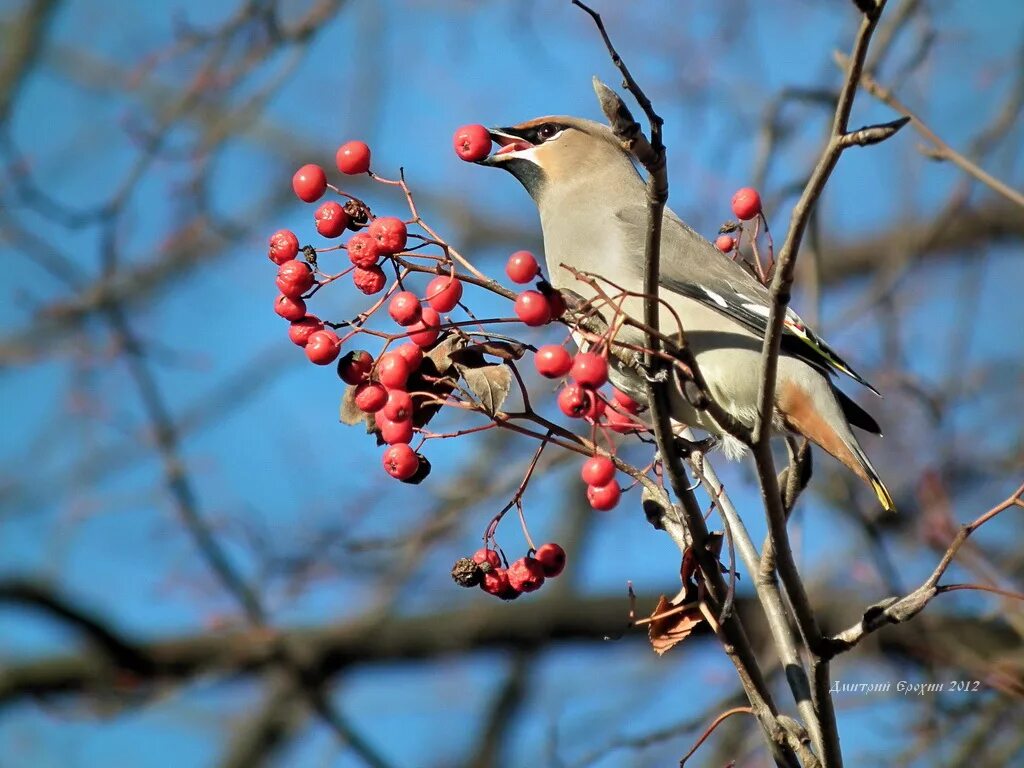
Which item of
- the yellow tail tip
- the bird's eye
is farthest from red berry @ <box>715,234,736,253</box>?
the bird's eye

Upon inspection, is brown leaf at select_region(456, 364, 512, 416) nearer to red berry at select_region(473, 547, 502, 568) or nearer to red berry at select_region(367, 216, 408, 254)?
red berry at select_region(367, 216, 408, 254)

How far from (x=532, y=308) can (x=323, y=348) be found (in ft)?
1.48

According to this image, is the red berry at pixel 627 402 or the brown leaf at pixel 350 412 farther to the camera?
the red berry at pixel 627 402

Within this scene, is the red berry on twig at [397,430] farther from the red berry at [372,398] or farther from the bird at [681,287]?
the bird at [681,287]

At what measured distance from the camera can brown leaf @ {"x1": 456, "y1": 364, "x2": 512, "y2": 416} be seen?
2.14 meters

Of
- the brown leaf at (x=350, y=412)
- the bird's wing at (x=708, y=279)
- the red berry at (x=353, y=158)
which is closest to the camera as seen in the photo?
the brown leaf at (x=350, y=412)

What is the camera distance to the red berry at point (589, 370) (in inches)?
80.0

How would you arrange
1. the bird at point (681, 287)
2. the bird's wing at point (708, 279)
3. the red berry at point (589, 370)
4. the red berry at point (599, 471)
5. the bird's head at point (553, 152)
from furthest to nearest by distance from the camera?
1. the bird's head at point (553, 152)
2. the bird's wing at point (708, 279)
3. the bird at point (681, 287)
4. the red berry at point (599, 471)
5. the red berry at point (589, 370)

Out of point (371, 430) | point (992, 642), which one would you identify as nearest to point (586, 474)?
point (371, 430)

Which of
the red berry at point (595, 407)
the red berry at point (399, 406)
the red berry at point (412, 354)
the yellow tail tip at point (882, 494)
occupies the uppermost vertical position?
the red berry at point (412, 354)

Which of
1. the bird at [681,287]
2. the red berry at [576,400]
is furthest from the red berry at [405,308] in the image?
the bird at [681,287]

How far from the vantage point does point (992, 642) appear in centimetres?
626

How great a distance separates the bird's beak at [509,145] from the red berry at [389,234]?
1.65m

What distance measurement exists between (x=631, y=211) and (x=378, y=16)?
19.3 feet
